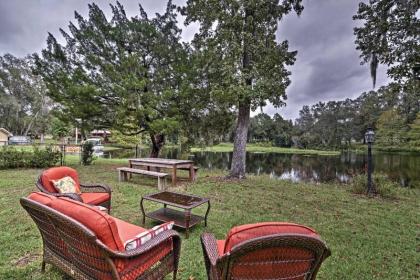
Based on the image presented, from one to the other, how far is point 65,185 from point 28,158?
24.5ft

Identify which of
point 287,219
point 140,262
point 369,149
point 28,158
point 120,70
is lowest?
point 287,219

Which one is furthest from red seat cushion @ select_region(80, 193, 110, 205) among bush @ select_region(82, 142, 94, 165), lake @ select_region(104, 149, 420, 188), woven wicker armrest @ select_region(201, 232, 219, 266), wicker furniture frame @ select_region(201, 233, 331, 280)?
bush @ select_region(82, 142, 94, 165)

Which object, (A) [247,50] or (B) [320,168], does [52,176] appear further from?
(B) [320,168]

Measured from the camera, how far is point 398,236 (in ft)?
11.7

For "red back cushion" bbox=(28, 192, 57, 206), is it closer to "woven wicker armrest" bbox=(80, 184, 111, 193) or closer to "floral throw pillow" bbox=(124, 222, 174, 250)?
"floral throw pillow" bbox=(124, 222, 174, 250)

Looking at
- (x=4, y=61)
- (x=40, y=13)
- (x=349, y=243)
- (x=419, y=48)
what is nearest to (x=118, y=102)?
(x=40, y=13)

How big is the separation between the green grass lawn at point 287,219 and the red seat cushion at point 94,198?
1.82ft

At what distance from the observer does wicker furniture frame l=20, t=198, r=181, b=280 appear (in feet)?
5.47

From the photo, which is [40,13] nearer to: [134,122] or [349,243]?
[134,122]

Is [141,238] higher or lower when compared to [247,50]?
lower

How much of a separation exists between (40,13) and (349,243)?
36.6ft

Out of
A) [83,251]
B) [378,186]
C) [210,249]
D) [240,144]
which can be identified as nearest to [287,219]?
[210,249]

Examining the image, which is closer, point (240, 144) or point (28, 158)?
point (240, 144)

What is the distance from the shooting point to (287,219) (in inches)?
166
